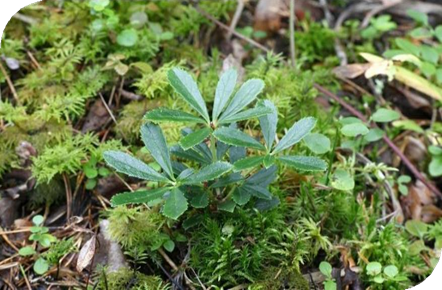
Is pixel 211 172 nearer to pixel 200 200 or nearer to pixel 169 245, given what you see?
pixel 200 200

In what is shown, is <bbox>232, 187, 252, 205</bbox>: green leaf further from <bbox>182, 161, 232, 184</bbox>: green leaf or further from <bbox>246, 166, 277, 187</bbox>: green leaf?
<bbox>182, 161, 232, 184</bbox>: green leaf

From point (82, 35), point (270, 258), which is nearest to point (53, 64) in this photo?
point (82, 35)

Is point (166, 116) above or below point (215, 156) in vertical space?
above

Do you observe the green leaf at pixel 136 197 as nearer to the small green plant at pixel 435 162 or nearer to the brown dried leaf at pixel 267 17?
the small green plant at pixel 435 162

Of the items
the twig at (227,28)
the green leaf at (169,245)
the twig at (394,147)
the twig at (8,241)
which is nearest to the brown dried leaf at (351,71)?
the twig at (394,147)

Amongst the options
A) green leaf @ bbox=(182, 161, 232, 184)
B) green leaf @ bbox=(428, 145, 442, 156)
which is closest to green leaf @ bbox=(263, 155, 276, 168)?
green leaf @ bbox=(182, 161, 232, 184)

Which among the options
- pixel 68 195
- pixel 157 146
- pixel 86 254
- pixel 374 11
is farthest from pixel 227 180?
pixel 374 11
